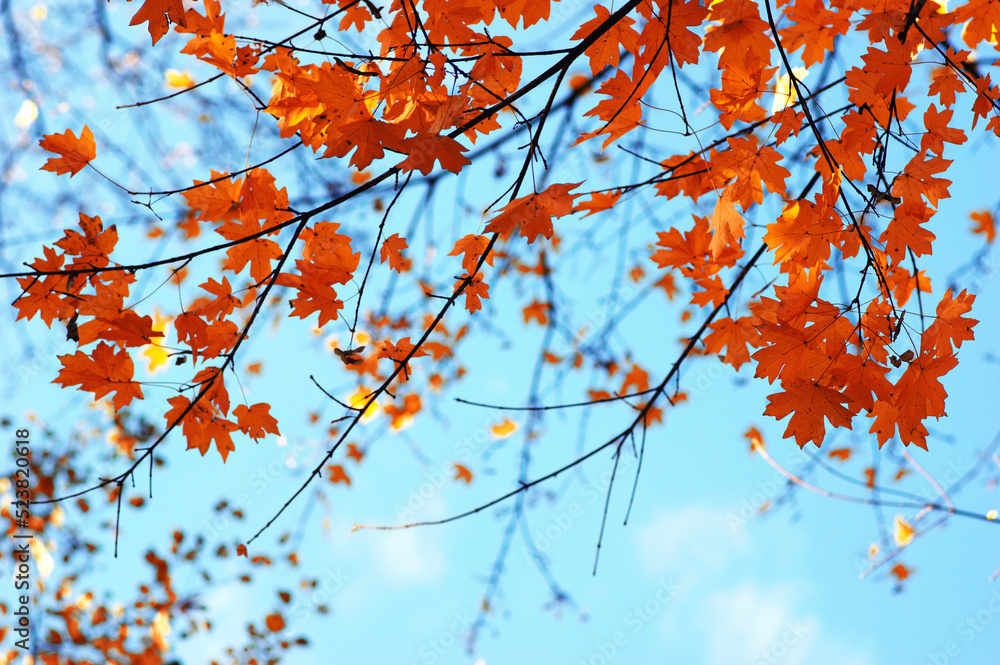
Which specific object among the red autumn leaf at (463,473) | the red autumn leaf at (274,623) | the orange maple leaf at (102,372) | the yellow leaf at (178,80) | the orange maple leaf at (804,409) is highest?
the yellow leaf at (178,80)

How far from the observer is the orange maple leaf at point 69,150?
4.80ft

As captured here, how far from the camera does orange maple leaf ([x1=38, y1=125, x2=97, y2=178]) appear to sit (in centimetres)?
146

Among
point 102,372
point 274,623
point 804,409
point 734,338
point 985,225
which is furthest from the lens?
point 274,623

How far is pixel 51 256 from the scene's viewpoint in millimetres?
1451

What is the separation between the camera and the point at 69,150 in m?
1.49

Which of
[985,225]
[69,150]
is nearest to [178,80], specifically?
[69,150]

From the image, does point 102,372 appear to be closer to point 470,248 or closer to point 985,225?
point 470,248

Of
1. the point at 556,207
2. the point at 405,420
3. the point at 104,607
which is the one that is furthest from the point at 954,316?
the point at 104,607

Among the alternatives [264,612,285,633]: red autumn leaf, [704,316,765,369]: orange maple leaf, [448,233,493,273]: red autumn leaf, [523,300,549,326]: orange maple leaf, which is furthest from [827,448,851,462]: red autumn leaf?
[264,612,285,633]: red autumn leaf

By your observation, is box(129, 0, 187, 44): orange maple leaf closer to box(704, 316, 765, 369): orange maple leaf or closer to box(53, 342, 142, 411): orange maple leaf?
box(53, 342, 142, 411): orange maple leaf

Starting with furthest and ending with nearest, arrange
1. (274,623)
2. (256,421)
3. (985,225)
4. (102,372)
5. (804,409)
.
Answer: (274,623) < (985,225) < (256,421) < (102,372) < (804,409)

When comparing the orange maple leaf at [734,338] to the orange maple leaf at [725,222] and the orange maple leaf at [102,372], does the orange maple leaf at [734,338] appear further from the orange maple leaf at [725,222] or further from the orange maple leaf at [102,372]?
the orange maple leaf at [102,372]

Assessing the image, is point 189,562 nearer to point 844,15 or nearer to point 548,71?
point 548,71

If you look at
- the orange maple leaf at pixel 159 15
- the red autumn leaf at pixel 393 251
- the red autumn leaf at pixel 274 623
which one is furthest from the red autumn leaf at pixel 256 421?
the red autumn leaf at pixel 274 623
